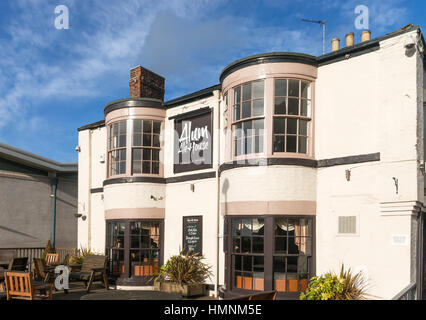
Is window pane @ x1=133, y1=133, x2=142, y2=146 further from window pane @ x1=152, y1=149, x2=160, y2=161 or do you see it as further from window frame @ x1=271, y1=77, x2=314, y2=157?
window frame @ x1=271, y1=77, x2=314, y2=157

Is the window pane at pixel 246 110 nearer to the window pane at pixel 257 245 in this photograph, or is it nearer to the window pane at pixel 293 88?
the window pane at pixel 293 88

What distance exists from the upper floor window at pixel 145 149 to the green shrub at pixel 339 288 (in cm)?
684

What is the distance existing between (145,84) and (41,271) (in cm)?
713

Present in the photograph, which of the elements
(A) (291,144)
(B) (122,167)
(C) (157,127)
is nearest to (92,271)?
(B) (122,167)

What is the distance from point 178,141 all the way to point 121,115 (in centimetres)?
228

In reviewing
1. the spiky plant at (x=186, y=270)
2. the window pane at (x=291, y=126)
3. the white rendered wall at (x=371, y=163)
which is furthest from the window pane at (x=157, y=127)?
the white rendered wall at (x=371, y=163)

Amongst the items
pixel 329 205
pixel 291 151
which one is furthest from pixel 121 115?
pixel 329 205

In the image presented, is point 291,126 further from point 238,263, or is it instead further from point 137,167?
point 137,167

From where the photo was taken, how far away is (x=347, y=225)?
977cm

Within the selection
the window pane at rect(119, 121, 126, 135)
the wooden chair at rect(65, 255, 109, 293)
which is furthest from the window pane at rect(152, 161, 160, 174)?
the wooden chair at rect(65, 255, 109, 293)

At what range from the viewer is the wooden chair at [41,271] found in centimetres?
1259

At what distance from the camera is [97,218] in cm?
1622

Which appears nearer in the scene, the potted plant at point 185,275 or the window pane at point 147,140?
the potted plant at point 185,275
